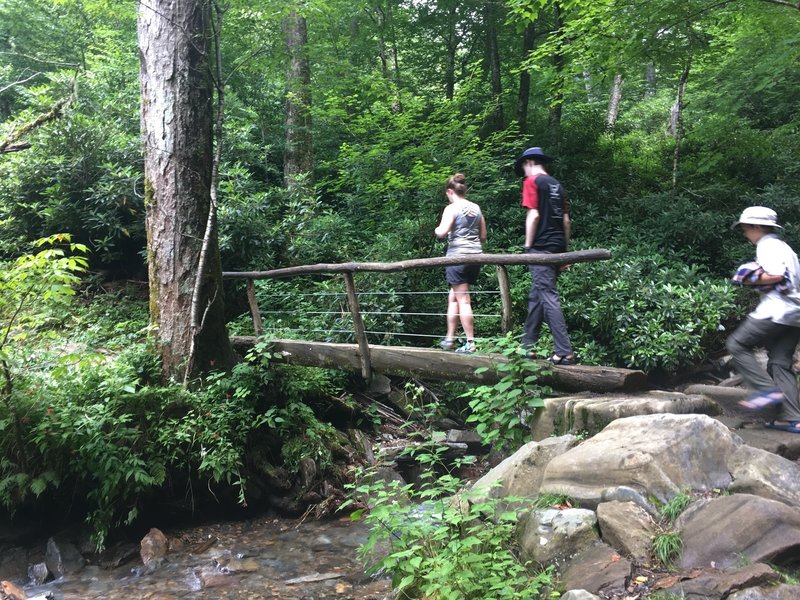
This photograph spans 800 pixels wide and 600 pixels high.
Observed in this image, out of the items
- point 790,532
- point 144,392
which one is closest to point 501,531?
point 790,532

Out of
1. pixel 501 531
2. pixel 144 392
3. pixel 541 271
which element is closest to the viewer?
pixel 501 531

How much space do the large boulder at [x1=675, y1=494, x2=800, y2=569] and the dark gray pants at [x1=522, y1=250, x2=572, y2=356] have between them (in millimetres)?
→ 1974

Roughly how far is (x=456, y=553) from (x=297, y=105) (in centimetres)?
962

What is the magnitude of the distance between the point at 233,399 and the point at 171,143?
2.81 meters

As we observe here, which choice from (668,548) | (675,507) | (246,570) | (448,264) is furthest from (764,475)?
(246,570)

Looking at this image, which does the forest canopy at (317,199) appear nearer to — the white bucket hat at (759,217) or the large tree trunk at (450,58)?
the large tree trunk at (450,58)

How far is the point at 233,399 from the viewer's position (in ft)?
19.1

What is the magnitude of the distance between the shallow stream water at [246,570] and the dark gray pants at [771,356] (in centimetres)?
299

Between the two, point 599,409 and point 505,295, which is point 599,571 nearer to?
point 599,409

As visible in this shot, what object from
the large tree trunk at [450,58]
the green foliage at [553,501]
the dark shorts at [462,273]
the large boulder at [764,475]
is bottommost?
the green foliage at [553,501]

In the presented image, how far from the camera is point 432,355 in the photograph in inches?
205

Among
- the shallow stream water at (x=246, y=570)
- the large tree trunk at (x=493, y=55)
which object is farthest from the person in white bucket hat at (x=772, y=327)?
the large tree trunk at (x=493, y=55)

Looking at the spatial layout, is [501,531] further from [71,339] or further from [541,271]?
[71,339]

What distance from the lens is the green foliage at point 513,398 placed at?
13.7 ft
